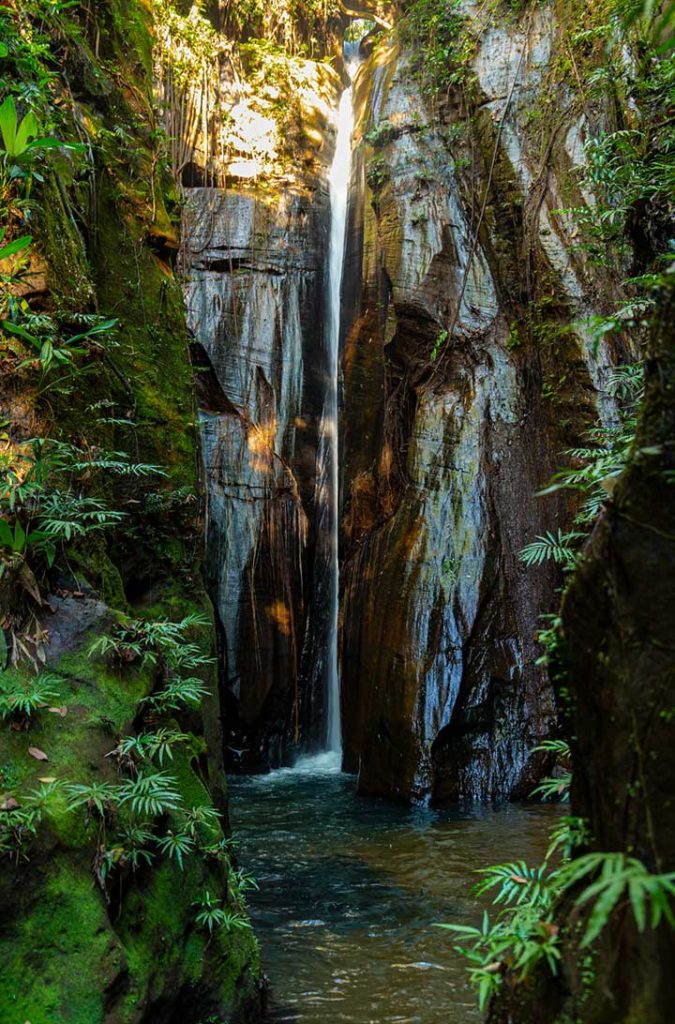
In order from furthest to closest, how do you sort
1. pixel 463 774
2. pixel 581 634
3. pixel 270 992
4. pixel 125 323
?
1. pixel 463 774
2. pixel 125 323
3. pixel 270 992
4. pixel 581 634

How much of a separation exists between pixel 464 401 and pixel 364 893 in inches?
235

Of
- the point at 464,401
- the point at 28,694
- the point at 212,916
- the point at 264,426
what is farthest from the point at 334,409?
the point at 212,916

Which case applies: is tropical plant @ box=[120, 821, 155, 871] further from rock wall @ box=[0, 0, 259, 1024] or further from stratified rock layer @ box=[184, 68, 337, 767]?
stratified rock layer @ box=[184, 68, 337, 767]

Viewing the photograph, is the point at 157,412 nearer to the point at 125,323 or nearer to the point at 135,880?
the point at 125,323

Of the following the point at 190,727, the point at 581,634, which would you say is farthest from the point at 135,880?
the point at 581,634

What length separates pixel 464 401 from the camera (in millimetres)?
9578

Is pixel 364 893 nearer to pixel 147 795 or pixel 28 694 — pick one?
pixel 147 795

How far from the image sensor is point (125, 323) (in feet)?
20.3

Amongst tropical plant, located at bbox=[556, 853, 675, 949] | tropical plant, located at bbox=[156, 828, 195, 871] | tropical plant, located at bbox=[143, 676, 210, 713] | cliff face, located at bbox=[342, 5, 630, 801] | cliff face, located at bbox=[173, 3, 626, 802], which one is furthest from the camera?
cliff face, located at bbox=[173, 3, 626, 802]

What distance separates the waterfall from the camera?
11.6 metres

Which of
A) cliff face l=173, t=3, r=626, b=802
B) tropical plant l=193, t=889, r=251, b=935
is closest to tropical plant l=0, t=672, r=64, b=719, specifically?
tropical plant l=193, t=889, r=251, b=935

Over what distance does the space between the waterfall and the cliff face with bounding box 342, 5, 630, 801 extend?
1.02 meters

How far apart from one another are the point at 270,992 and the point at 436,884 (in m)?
1.99

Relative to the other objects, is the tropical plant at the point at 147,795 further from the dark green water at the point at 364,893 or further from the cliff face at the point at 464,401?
the cliff face at the point at 464,401
